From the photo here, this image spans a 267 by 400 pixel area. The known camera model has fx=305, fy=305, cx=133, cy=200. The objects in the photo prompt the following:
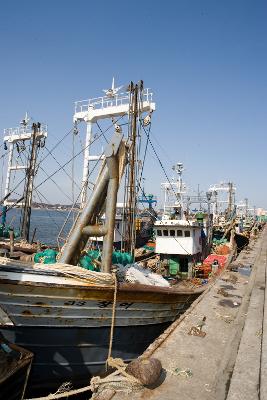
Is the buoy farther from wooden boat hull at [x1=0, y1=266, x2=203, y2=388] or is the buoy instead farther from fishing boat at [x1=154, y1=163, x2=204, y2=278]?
fishing boat at [x1=154, y1=163, x2=204, y2=278]

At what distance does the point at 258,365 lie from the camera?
15.8 feet

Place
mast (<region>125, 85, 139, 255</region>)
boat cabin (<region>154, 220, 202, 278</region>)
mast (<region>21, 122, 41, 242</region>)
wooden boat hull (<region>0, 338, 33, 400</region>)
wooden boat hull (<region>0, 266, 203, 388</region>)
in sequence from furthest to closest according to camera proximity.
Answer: mast (<region>21, 122, 41, 242</region>) < boat cabin (<region>154, 220, 202, 278</region>) < mast (<region>125, 85, 139, 255</region>) < wooden boat hull (<region>0, 266, 203, 388</region>) < wooden boat hull (<region>0, 338, 33, 400</region>)

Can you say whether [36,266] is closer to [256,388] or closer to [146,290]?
[146,290]

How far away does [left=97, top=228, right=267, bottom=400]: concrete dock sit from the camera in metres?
4.18

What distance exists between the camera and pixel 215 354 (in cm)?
554

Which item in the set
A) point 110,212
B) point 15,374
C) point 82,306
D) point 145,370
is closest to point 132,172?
point 110,212

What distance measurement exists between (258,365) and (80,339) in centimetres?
460

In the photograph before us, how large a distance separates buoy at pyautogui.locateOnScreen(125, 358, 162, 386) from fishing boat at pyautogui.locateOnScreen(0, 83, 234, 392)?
238 centimetres

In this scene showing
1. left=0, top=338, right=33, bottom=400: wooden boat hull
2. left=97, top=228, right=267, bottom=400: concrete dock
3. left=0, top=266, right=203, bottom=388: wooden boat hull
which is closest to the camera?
left=97, top=228, right=267, bottom=400: concrete dock

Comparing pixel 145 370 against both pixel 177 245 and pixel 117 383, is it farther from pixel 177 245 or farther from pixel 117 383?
pixel 177 245

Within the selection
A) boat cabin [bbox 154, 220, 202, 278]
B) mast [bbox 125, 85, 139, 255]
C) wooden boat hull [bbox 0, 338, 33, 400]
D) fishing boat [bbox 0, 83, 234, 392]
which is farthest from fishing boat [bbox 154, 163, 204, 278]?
wooden boat hull [bbox 0, 338, 33, 400]

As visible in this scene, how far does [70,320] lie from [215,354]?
12.0ft

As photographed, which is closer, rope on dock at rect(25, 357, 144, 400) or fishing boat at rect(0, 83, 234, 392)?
rope on dock at rect(25, 357, 144, 400)

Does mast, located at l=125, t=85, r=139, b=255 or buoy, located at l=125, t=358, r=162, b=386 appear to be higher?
mast, located at l=125, t=85, r=139, b=255
